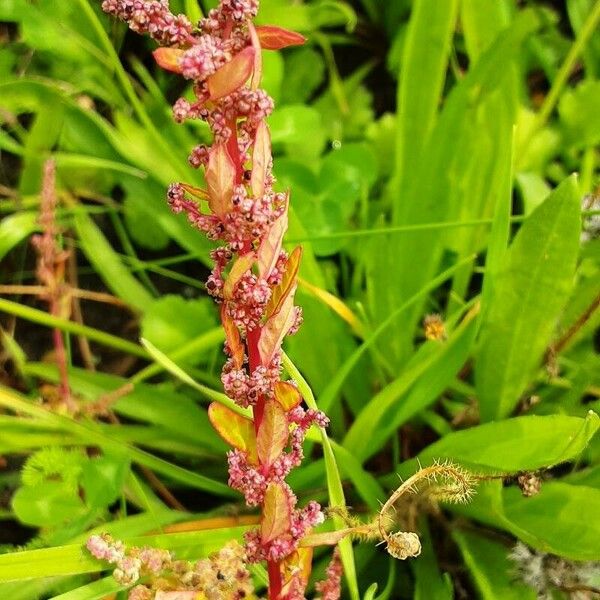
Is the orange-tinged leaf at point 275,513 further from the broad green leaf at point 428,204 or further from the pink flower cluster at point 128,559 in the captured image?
the broad green leaf at point 428,204

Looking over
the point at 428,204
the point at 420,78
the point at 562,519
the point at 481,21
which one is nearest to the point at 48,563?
the point at 562,519

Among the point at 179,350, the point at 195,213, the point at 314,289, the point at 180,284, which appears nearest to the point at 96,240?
the point at 180,284

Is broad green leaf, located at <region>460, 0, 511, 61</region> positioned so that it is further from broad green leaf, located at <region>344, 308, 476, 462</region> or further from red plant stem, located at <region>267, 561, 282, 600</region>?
red plant stem, located at <region>267, 561, 282, 600</region>

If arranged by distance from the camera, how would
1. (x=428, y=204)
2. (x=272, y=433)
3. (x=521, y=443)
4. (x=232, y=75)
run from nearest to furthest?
(x=232, y=75) → (x=272, y=433) → (x=521, y=443) → (x=428, y=204)

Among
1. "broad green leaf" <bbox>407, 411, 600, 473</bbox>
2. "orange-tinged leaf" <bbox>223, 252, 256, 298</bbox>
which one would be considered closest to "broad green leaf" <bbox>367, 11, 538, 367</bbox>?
"broad green leaf" <bbox>407, 411, 600, 473</bbox>

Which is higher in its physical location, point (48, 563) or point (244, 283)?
point (244, 283)

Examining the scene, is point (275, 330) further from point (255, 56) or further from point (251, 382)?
point (255, 56)

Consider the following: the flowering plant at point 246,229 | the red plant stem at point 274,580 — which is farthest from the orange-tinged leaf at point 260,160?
the red plant stem at point 274,580

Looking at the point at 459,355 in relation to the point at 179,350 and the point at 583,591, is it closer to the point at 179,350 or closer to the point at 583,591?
the point at 583,591
